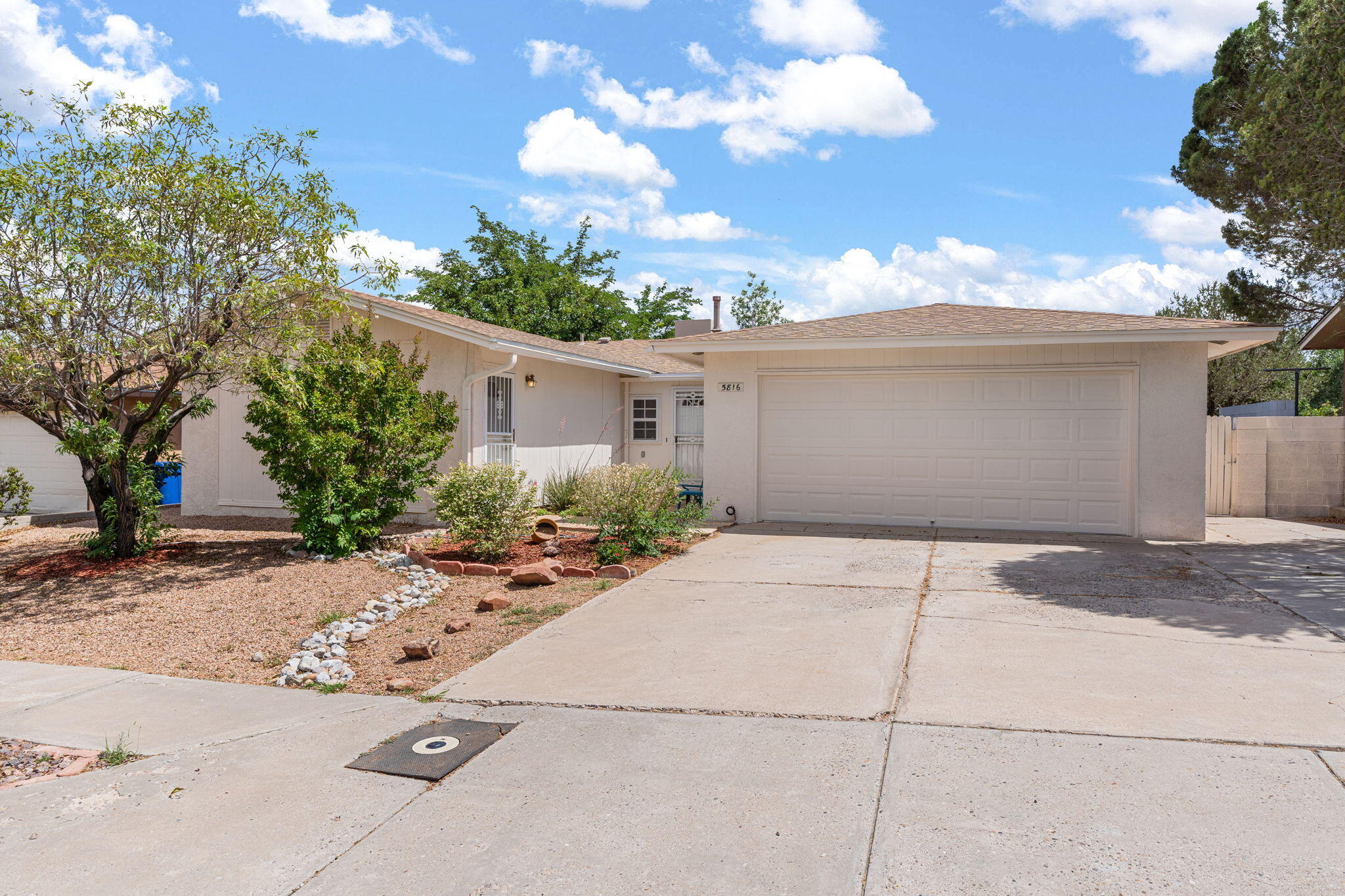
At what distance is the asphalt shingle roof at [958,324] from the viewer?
10320 mm

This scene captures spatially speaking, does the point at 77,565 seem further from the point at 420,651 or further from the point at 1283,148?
the point at 1283,148

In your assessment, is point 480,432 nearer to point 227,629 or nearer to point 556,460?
point 556,460

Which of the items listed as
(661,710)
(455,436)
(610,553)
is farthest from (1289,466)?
(661,710)

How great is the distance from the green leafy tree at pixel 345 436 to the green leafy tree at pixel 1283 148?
1036cm

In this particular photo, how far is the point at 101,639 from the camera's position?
6.21 meters

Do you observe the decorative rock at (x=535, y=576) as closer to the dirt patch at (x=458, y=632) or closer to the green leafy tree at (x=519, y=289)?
the dirt patch at (x=458, y=632)

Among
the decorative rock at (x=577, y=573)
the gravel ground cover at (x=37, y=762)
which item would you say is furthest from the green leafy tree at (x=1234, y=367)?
the gravel ground cover at (x=37, y=762)

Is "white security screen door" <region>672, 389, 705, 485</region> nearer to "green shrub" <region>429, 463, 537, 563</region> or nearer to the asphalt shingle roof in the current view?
the asphalt shingle roof

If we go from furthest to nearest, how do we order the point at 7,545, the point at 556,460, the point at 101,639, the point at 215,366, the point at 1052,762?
the point at 556,460, the point at 7,545, the point at 215,366, the point at 101,639, the point at 1052,762

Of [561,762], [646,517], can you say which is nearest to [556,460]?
[646,517]

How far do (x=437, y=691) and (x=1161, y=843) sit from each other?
3663 millimetres

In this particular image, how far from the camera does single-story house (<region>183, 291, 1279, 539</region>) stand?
1038 centimetres

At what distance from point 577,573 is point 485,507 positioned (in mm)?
1248

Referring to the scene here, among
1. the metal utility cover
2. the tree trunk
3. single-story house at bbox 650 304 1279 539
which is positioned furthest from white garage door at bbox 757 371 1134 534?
the metal utility cover
